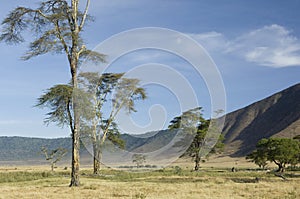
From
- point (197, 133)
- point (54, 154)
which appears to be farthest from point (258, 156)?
point (54, 154)

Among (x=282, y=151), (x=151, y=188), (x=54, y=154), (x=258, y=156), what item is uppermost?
(x=54, y=154)

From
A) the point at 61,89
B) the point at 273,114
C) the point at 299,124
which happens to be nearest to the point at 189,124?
the point at 61,89

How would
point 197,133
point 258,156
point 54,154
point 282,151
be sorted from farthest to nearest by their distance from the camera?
1. point 54,154
2. point 197,133
3. point 258,156
4. point 282,151

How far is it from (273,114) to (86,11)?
184860mm

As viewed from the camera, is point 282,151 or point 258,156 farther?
point 258,156

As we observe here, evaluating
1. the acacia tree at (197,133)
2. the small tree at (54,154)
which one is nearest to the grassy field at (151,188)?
the acacia tree at (197,133)

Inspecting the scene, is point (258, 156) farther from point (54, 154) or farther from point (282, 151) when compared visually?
point (54, 154)

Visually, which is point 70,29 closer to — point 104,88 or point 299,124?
point 104,88

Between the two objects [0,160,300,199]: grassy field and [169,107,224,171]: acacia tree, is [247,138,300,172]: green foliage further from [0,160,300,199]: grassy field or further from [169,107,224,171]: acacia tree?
[169,107,224,171]: acacia tree

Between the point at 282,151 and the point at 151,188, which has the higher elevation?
the point at 282,151

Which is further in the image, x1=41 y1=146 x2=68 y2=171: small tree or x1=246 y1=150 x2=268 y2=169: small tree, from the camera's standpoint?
x1=41 y1=146 x2=68 y2=171: small tree

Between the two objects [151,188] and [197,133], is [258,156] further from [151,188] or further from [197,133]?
[151,188]

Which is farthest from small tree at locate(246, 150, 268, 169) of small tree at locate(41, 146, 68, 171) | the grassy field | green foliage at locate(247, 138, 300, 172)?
small tree at locate(41, 146, 68, 171)

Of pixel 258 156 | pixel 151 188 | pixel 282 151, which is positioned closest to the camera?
pixel 151 188
